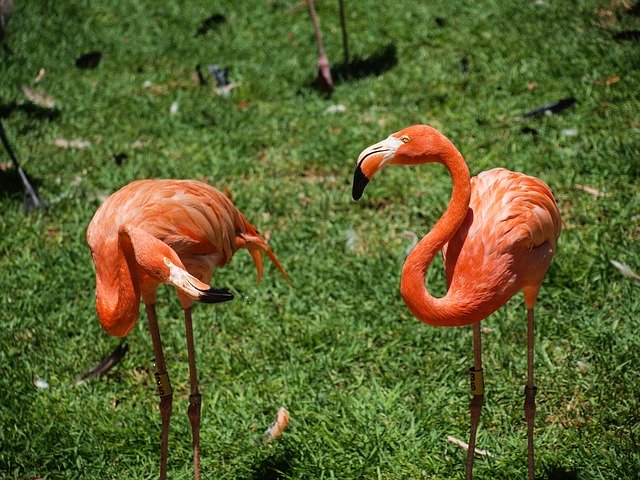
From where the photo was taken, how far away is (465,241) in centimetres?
285

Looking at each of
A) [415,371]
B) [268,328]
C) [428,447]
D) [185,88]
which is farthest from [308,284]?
[185,88]

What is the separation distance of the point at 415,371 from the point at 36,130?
12.4ft

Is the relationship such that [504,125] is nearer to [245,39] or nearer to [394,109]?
[394,109]

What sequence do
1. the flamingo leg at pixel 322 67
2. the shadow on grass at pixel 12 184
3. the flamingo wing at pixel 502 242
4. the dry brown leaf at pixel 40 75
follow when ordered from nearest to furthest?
→ the flamingo wing at pixel 502 242 → the shadow on grass at pixel 12 184 → the flamingo leg at pixel 322 67 → the dry brown leaf at pixel 40 75

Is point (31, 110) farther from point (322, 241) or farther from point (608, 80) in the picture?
point (608, 80)

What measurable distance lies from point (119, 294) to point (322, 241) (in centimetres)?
193

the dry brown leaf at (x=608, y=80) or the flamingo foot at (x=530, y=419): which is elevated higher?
the flamingo foot at (x=530, y=419)

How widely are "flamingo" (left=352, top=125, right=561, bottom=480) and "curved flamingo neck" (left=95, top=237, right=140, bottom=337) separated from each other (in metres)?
0.89

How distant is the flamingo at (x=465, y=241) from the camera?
2.73 metres

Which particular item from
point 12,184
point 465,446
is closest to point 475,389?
point 465,446

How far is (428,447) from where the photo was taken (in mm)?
3424

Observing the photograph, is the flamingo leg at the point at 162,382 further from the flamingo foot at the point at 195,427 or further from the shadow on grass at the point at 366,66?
the shadow on grass at the point at 366,66

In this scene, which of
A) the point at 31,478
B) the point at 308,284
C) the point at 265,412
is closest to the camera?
the point at 31,478

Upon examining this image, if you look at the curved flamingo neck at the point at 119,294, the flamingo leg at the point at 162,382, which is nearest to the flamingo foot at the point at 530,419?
the flamingo leg at the point at 162,382
